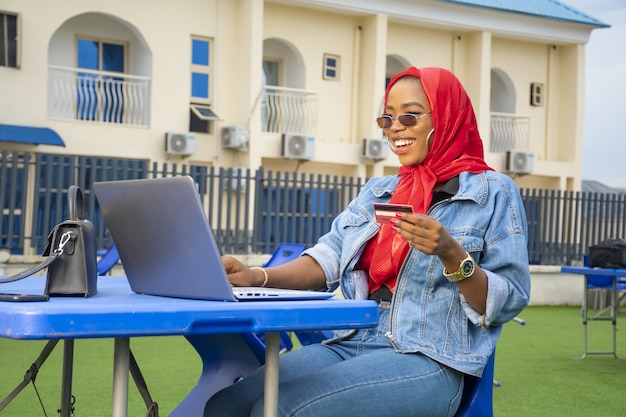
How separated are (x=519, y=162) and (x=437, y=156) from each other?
19.8m

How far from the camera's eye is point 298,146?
1888 centimetres

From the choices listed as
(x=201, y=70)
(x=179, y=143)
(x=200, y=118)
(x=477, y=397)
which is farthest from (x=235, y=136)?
(x=477, y=397)

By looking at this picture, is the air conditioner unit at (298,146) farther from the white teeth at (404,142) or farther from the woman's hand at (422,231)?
the woman's hand at (422,231)

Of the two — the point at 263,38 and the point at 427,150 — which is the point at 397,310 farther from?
the point at 263,38

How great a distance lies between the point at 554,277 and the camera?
15461 millimetres

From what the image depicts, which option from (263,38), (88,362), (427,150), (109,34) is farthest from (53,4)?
(427,150)

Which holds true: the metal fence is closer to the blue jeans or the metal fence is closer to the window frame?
the window frame

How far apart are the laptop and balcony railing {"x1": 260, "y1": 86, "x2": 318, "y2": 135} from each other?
1750cm

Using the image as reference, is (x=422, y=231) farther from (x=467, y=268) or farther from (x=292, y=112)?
(x=292, y=112)

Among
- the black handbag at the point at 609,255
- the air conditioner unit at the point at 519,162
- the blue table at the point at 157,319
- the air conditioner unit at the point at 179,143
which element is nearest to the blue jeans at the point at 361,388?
the blue table at the point at 157,319

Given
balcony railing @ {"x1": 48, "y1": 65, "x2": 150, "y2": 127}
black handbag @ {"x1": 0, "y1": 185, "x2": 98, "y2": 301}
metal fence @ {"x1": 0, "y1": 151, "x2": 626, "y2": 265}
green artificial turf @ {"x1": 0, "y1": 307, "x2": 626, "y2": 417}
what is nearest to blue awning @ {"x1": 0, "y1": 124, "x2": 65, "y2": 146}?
balcony railing @ {"x1": 48, "y1": 65, "x2": 150, "y2": 127}

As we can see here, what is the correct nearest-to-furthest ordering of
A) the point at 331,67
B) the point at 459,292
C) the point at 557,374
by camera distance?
the point at 459,292, the point at 557,374, the point at 331,67

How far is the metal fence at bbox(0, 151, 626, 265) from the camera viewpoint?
11602 millimetres

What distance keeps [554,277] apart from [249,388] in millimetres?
13614
